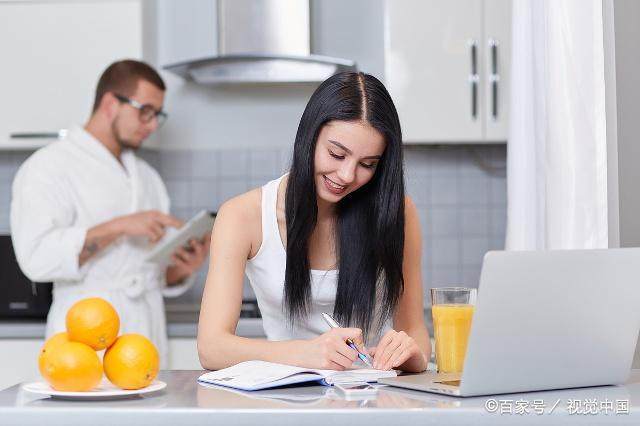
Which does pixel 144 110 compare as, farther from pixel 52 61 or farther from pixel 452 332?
pixel 452 332

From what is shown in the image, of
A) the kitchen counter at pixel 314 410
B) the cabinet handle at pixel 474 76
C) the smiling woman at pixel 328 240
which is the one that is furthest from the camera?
the cabinet handle at pixel 474 76

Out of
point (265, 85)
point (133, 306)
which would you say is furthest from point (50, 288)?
point (265, 85)

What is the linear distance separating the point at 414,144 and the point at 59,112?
4.14 ft

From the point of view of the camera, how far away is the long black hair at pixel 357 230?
1688 millimetres

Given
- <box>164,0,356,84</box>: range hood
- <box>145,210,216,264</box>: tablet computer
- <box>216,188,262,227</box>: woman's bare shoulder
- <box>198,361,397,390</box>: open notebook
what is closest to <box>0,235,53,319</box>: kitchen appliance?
<box>145,210,216,264</box>: tablet computer

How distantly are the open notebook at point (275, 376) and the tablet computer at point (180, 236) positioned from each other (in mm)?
1413

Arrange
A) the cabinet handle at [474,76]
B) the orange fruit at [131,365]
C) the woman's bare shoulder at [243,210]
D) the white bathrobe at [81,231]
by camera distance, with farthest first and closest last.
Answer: the cabinet handle at [474,76] → the white bathrobe at [81,231] → the woman's bare shoulder at [243,210] → the orange fruit at [131,365]

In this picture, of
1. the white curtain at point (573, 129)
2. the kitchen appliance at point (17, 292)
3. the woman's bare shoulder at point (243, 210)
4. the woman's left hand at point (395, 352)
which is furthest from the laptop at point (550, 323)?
the kitchen appliance at point (17, 292)

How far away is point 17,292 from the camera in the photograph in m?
3.00

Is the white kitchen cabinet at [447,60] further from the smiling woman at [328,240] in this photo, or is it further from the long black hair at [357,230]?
the long black hair at [357,230]

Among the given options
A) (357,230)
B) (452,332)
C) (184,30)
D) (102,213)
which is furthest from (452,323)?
(184,30)

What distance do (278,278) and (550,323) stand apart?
73 centimetres

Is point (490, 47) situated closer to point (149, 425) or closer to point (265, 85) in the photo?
point (265, 85)

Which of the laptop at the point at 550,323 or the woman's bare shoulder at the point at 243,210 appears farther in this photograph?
the woman's bare shoulder at the point at 243,210
